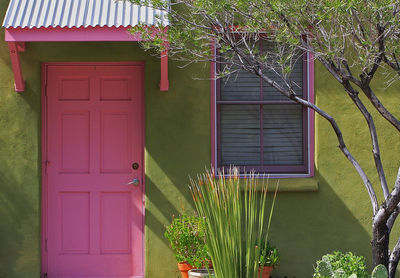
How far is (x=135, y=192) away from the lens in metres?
8.05

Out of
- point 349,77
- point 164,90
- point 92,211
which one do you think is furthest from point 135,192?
point 349,77

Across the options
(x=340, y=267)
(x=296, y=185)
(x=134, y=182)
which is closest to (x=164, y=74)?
(x=134, y=182)

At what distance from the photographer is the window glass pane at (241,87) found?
810 centimetres

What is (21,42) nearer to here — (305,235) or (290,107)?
(290,107)

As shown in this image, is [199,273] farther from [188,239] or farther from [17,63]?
[17,63]

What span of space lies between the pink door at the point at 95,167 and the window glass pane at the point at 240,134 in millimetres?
952

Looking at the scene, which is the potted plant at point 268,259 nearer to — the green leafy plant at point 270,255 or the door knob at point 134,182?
the green leafy plant at point 270,255

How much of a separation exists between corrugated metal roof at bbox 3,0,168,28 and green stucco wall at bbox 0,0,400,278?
70 centimetres

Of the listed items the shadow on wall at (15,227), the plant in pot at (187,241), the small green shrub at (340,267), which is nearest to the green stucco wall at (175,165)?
the shadow on wall at (15,227)

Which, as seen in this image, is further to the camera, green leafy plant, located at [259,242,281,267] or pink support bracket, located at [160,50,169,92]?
pink support bracket, located at [160,50,169,92]

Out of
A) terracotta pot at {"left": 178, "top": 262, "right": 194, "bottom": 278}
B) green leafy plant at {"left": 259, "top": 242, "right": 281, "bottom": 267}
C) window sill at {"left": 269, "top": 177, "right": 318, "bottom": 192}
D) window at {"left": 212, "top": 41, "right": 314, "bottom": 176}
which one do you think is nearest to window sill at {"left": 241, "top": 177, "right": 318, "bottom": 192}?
window sill at {"left": 269, "top": 177, "right": 318, "bottom": 192}

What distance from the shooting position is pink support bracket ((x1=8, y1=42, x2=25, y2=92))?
752cm

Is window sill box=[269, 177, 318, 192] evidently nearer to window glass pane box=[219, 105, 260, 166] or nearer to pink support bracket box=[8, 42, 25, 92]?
window glass pane box=[219, 105, 260, 166]

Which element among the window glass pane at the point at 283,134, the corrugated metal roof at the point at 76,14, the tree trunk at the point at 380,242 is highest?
the corrugated metal roof at the point at 76,14
